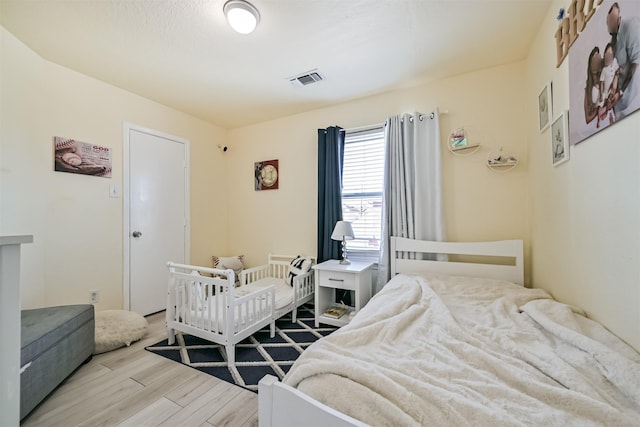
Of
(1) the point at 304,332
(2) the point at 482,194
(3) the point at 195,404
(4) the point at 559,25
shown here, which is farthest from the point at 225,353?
(4) the point at 559,25

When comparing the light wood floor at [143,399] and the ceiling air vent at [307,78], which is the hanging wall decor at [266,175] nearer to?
the ceiling air vent at [307,78]

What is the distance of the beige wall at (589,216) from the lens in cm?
97

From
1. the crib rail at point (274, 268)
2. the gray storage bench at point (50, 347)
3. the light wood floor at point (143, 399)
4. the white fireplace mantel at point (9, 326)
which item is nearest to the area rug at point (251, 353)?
the light wood floor at point (143, 399)

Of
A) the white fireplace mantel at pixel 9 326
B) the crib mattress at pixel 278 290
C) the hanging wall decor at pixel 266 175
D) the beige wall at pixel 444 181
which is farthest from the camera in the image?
the hanging wall decor at pixel 266 175

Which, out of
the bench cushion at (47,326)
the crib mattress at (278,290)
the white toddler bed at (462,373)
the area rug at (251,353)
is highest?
the white toddler bed at (462,373)

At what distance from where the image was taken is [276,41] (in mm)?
1883

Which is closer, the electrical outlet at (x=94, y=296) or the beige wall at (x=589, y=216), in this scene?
the beige wall at (x=589, y=216)

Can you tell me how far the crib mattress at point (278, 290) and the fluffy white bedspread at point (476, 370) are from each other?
1.30 metres

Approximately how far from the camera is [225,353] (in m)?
2.00

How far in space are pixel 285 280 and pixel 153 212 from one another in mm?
1698

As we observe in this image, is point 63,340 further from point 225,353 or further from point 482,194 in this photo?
point 482,194

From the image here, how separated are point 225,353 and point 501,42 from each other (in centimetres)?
324

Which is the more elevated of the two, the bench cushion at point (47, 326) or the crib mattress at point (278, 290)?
the bench cushion at point (47, 326)

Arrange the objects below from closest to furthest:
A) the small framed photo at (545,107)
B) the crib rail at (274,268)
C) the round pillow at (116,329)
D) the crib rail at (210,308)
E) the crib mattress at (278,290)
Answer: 1. the small framed photo at (545,107)
2. the crib rail at (210,308)
3. the round pillow at (116,329)
4. the crib mattress at (278,290)
5. the crib rail at (274,268)
